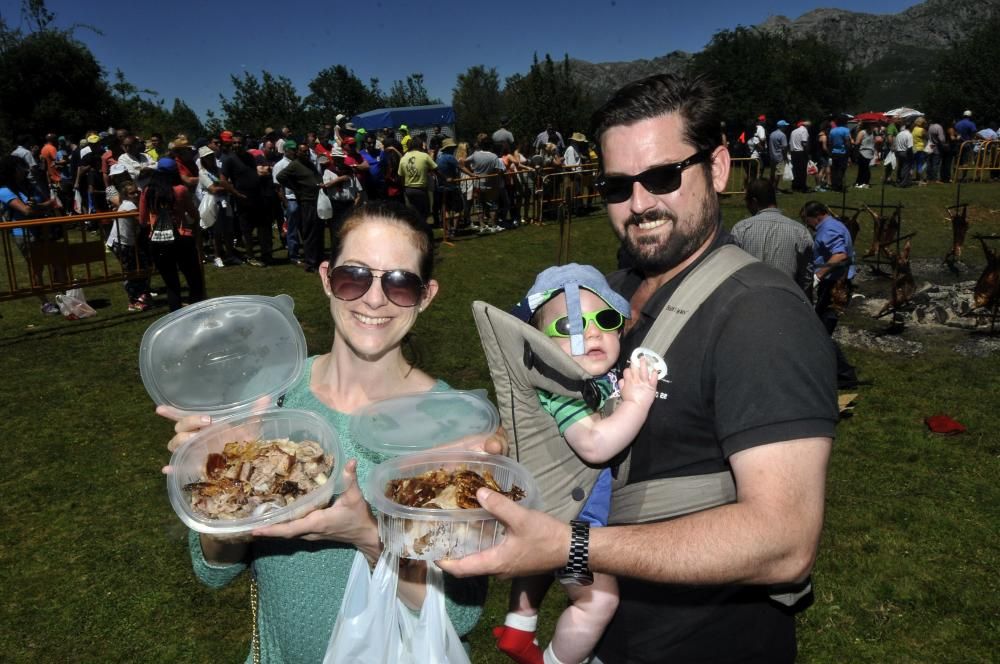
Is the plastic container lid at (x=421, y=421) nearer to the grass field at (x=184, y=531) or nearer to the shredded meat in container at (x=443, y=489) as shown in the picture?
the shredded meat in container at (x=443, y=489)

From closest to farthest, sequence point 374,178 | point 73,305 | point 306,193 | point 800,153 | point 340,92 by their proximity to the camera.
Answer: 1. point 73,305
2. point 306,193
3. point 374,178
4. point 800,153
5. point 340,92

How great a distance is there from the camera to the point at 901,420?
755 centimetres

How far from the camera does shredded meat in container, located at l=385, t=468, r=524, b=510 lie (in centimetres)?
193

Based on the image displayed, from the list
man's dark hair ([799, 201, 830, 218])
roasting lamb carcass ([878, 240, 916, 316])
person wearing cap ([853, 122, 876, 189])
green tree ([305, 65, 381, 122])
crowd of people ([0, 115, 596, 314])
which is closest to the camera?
man's dark hair ([799, 201, 830, 218])

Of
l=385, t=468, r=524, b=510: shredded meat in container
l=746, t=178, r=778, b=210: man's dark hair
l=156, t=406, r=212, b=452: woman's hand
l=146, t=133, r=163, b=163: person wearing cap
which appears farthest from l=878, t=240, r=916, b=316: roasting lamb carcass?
l=146, t=133, r=163, b=163: person wearing cap

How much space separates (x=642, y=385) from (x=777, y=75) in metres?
67.2

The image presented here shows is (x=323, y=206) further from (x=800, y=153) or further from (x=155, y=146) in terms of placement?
(x=800, y=153)

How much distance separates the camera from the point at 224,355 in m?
2.44

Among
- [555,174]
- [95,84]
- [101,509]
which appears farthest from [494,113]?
[101,509]

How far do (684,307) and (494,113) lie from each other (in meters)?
112

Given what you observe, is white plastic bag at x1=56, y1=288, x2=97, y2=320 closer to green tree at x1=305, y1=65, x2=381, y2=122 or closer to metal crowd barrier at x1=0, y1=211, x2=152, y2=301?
metal crowd barrier at x1=0, y1=211, x2=152, y2=301

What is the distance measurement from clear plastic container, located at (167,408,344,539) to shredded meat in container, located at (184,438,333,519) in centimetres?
4

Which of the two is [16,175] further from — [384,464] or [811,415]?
[811,415]

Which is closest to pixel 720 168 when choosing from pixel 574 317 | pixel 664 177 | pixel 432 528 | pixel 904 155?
pixel 664 177
